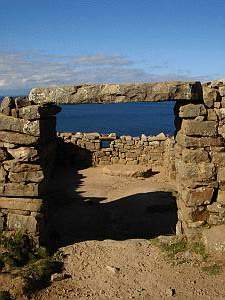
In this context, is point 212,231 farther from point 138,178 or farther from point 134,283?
point 138,178

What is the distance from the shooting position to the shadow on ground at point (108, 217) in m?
11.7

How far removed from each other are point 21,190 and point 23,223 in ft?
2.35

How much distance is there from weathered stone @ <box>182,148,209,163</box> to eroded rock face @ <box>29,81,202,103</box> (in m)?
1.17

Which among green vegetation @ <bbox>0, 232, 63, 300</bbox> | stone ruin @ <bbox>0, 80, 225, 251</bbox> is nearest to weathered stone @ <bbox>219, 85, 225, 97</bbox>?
stone ruin @ <bbox>0, 80, 225, 251</bbox>

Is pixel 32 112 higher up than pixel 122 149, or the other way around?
pixel 32 112

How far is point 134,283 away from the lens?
845 cm

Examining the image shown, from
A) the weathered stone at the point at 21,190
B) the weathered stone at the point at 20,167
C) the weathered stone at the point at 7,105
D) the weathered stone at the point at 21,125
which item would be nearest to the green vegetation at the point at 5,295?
the weathered stone at the point at 21,190

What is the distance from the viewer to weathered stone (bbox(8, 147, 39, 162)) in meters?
9.28

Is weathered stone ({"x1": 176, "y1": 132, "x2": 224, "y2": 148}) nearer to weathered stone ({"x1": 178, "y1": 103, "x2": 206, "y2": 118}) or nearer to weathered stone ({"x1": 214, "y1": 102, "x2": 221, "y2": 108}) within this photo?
weathered stone ({"x1": 178, "y1": 103, "x2": 206, "y2": 118})

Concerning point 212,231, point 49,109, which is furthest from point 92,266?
point 49,109

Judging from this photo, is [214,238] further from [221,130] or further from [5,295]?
[5,295]

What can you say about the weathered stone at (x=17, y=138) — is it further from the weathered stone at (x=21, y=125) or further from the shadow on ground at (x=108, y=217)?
the shadow on ground at (x=108, y=217)

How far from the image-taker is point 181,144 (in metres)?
10.3

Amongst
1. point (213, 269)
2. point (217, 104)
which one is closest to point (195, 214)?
point (213, 269)
